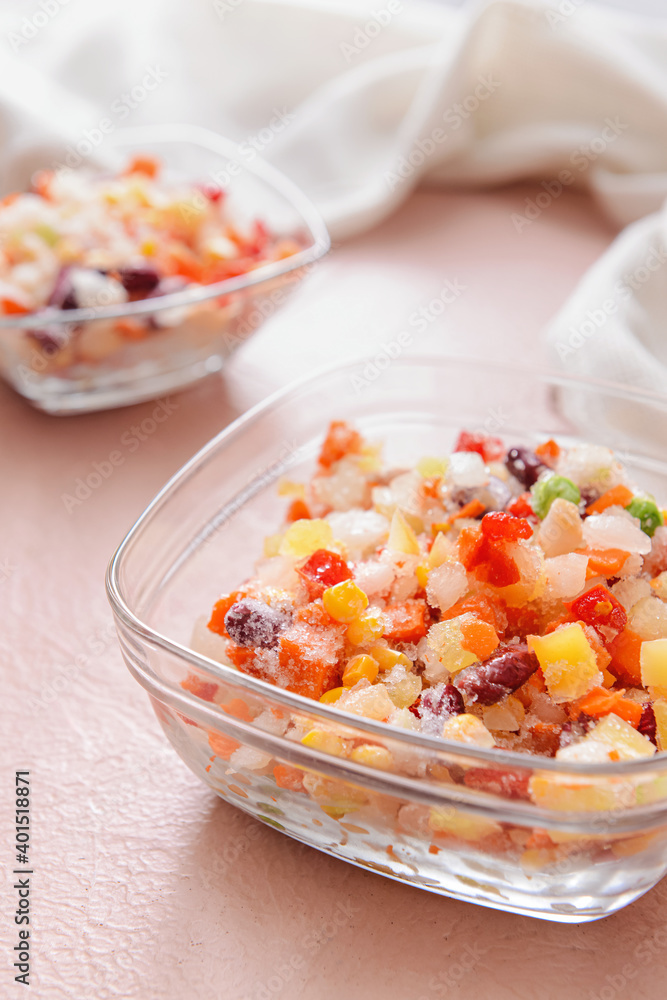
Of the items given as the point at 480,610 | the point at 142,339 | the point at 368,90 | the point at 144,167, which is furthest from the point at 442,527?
the point at 368,90

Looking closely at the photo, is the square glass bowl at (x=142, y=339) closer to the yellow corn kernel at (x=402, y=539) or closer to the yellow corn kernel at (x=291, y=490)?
the yellow corn kernel at (x=291, y=490)

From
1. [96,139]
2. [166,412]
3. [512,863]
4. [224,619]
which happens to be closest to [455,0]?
[96,139]

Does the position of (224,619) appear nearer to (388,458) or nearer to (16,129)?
(388,458)

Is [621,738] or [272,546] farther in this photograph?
[272,546]

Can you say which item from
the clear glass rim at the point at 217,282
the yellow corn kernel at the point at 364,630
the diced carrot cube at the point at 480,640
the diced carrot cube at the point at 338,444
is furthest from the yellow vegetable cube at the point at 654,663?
the clear glass rim at the point at 217,282

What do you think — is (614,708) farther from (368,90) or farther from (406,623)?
(368,90)
